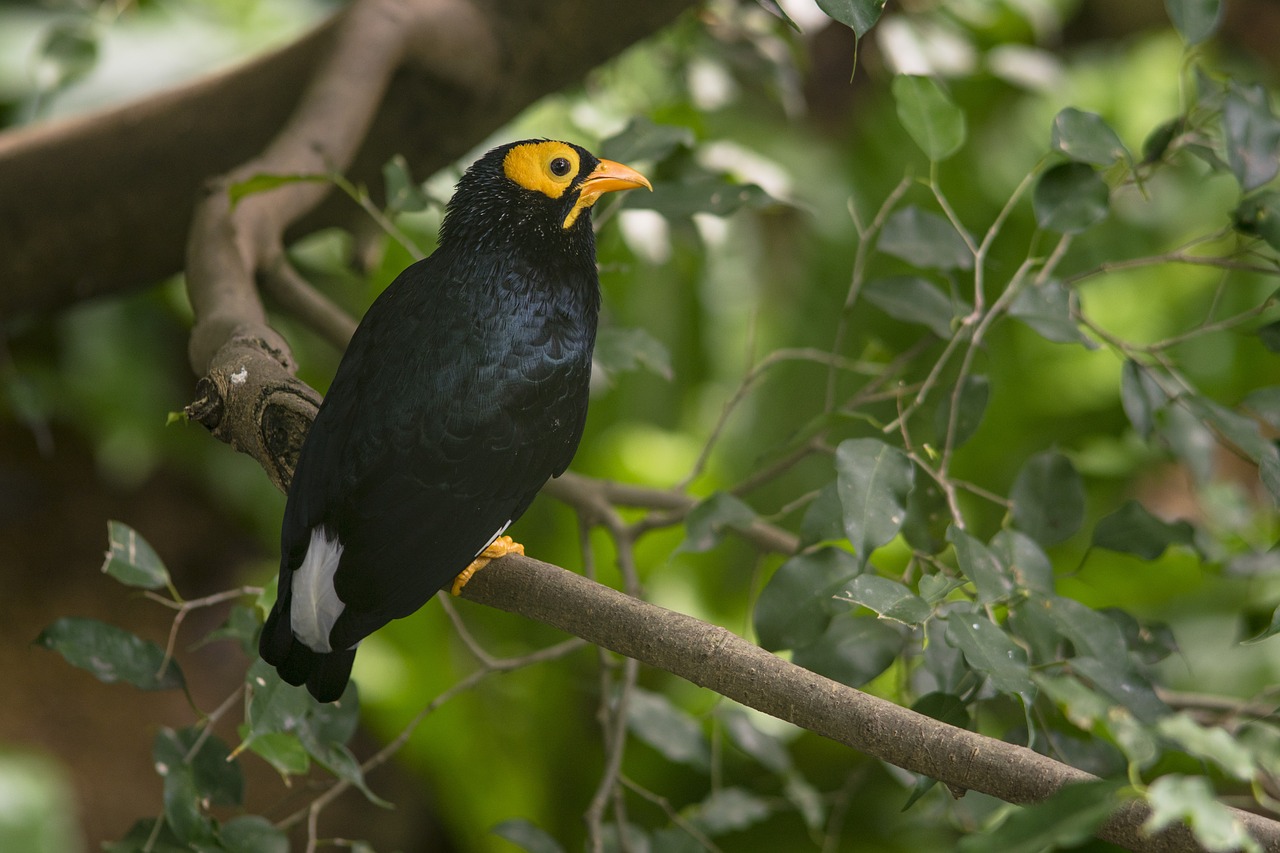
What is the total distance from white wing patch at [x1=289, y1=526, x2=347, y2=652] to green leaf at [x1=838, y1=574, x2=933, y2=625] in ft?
1.77

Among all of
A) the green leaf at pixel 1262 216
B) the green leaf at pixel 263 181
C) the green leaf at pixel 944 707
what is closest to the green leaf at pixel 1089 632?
the green leaf at pixel 944 707

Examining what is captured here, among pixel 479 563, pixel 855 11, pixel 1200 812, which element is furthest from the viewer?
pixel 479 563

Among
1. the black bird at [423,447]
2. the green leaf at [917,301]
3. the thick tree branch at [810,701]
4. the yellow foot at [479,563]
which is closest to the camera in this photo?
the thick tree branch at [810,701]

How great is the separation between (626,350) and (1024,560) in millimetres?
676

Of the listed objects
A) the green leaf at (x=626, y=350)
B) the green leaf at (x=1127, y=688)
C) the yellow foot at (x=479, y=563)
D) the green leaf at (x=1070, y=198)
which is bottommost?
the yellow foot at (x=479, y=563)

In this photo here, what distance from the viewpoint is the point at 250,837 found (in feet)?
4.48

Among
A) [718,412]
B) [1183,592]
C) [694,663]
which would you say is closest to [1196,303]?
[1183,592]

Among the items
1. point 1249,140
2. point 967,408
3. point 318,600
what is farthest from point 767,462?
point 318,600

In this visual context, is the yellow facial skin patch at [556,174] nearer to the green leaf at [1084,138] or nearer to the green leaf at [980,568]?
the green leaf at [1084,138]

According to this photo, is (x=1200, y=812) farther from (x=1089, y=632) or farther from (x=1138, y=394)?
(x=1138, y=394)

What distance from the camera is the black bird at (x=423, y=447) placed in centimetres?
121

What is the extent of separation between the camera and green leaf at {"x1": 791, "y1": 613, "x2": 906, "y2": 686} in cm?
140

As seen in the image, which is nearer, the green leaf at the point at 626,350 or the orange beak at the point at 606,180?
the orange beak at the point at 606,180

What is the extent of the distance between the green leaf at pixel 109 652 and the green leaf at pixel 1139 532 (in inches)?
49.5
